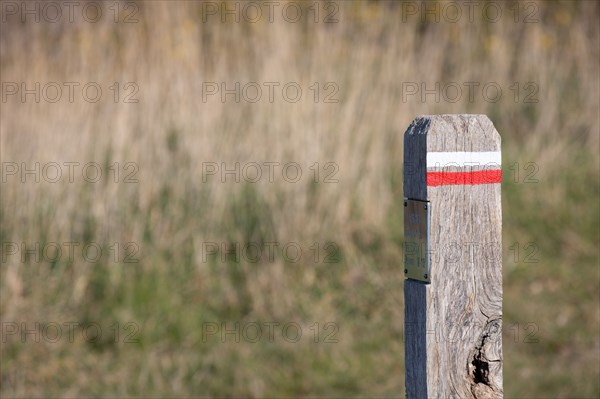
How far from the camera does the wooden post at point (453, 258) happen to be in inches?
78.7

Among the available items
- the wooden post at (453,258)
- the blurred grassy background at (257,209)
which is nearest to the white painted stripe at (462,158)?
the wooden post at (453,258)

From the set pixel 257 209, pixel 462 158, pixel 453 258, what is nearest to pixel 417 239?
pixel 453 258

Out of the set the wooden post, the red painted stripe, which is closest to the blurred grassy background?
the wooden post

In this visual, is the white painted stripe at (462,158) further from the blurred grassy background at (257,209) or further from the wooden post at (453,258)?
the blurred grassy background at (257,209)

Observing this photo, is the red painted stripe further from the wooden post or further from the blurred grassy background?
the blurred grassy background

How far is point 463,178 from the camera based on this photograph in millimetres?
2027

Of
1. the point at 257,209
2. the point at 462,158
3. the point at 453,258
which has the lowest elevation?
the point at 453,258

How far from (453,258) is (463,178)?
185mm

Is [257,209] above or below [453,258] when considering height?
above

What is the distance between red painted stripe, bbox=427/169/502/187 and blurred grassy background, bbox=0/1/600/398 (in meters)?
2.45

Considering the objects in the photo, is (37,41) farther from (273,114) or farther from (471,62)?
(471,62)

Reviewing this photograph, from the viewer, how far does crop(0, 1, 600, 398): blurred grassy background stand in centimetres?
445

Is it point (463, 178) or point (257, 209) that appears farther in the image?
point (257, 209)

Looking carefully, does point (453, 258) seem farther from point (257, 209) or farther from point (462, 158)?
point (257, 209)
